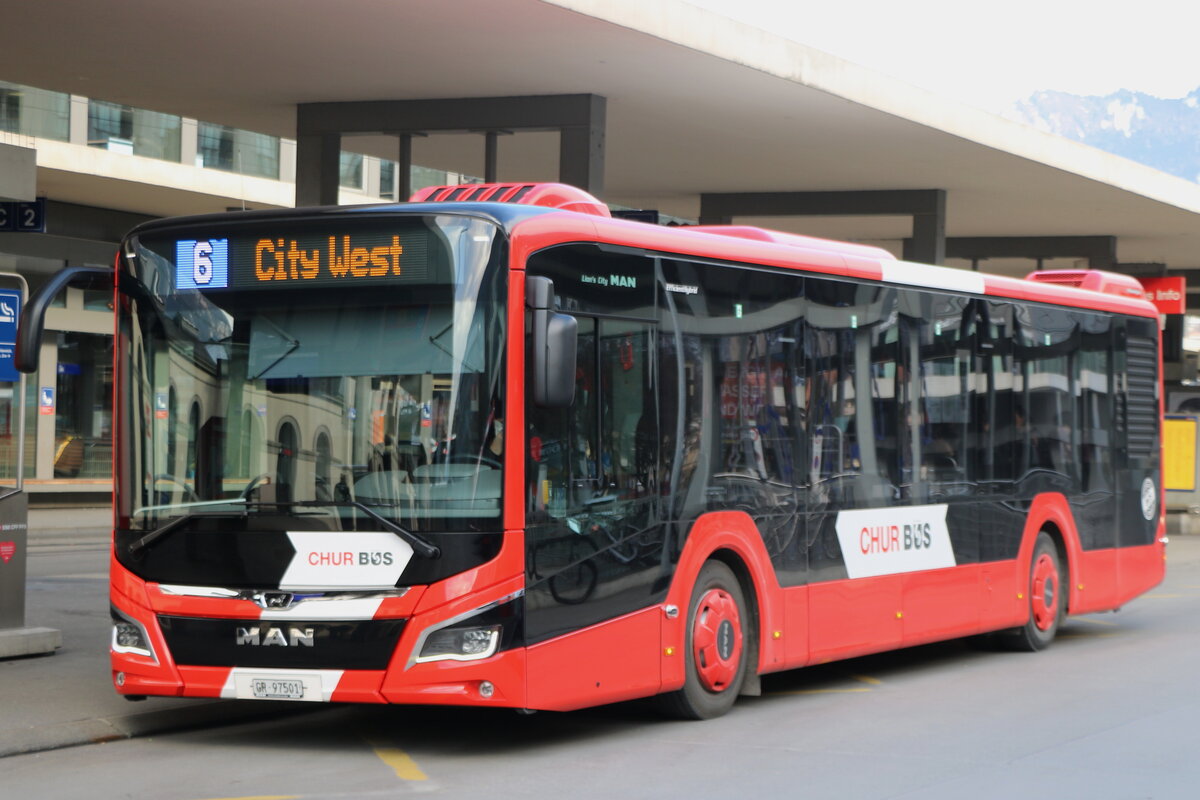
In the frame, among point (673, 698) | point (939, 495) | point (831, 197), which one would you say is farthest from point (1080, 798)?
point (831, 197)

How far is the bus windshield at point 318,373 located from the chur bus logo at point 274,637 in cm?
60

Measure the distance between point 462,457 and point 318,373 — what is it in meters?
0.89

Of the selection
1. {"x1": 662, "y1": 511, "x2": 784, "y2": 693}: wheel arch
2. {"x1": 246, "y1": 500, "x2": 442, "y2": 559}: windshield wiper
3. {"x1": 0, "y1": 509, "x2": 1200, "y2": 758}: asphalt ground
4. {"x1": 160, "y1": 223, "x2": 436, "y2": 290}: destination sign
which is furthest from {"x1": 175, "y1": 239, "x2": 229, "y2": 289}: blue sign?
{"x1": 662, "y1": 511, "x2": 784, "y2": 693}: wheel arch

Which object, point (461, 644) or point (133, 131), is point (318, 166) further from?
point (461, 644)

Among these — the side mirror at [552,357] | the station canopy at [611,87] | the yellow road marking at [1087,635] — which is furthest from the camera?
the station canopy at [611,87]

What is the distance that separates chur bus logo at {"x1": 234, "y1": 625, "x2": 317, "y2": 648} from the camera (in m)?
8.33

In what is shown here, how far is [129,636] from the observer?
884 cm


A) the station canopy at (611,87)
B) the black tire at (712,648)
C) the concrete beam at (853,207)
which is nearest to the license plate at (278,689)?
the black tire at (712,648)

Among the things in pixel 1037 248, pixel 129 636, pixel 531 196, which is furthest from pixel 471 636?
pixel 1037 248

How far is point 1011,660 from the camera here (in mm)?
13250

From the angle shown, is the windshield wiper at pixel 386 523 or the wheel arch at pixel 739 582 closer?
the windshield wiper at pixel 386 523

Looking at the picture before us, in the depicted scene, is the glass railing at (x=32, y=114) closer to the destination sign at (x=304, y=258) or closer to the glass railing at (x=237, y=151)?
the glass railing at (x=237, y=151)

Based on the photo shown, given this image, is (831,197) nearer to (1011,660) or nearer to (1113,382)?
(1113,382)

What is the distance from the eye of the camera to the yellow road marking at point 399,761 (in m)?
8.00
